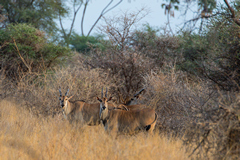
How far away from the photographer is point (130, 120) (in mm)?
6004

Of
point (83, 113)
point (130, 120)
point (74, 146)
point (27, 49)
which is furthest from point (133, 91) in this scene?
point (27, 49)

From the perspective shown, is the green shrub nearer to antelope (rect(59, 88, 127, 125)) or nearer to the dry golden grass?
antelope (rect(59, 88, 127, 125))

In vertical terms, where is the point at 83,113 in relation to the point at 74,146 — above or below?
above

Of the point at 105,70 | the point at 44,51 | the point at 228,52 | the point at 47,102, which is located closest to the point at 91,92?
the point at 47,102

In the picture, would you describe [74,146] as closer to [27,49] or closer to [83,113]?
[83,113]

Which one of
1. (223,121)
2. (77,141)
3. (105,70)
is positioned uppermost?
(105,70)

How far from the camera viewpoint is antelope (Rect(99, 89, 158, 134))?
591 centimetres

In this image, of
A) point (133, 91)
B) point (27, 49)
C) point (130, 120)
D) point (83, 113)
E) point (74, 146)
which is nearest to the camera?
point (74, 146)

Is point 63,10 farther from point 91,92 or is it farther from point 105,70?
point 91,92

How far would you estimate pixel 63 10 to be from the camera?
83.1ft

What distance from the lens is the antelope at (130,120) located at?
19.4 ft

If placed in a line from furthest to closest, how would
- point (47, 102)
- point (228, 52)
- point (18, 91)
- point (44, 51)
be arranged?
point (44, 51) < point (18, 91) < point (47, 102) < point (228, 52)

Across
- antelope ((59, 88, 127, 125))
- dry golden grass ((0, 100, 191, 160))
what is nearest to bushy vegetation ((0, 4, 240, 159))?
dry golden grass ((0, 100, 191, 160))

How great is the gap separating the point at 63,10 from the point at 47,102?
19.0 metres
